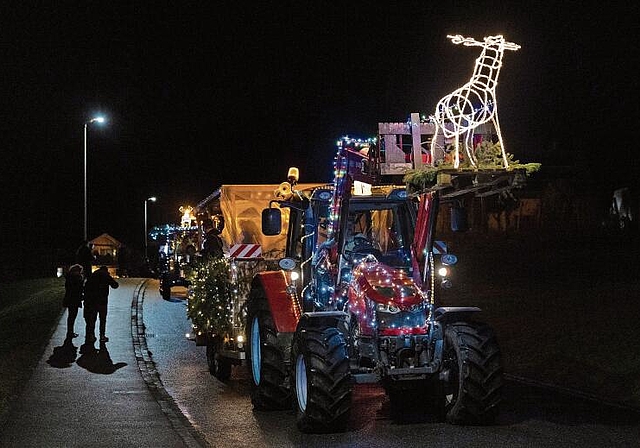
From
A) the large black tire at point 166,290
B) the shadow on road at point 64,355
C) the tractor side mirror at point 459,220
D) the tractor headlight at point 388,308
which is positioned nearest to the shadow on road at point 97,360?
the shadow on road at point 64,355

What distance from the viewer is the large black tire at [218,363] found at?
46.8ft

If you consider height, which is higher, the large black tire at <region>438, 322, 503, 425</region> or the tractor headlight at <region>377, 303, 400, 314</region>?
the tractor headlight at <region>377, 303, 400, 314</region>

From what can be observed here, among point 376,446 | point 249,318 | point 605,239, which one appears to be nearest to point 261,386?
point 249,318

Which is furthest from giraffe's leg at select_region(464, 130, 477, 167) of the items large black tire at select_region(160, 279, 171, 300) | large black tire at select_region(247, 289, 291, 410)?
large black tire at select_region(160, 279, 171, 300)

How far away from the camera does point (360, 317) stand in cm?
1017

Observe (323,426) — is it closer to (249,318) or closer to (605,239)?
(249,318)

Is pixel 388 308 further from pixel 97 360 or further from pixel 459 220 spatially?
pixel 97 360

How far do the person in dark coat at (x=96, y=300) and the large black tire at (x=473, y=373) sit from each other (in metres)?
9.72

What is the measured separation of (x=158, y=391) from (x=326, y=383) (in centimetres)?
400

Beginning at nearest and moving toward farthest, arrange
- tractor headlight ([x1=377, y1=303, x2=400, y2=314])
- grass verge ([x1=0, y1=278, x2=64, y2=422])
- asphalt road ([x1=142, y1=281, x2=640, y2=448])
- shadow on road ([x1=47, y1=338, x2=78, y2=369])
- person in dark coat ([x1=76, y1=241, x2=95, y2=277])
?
asphalt road ([x1=142, y1=281, x2=640, y2=448])
tractor headlight ([x1=377, y1=303, x2=400, y2=314])
grass verge ([x1=0, y1=278, x2=64, y2=422])
shadow on road ([x1=47, y1=338, x2=78, y2=369])
person in dark coat ([x1=76, y1=241, x2=95, y2=277])

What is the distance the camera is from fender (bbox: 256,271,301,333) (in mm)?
11297

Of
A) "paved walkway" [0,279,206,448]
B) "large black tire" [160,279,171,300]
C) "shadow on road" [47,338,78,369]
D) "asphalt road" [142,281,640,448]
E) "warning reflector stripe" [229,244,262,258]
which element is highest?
"warning reflector stripe" [229,244,262,258]

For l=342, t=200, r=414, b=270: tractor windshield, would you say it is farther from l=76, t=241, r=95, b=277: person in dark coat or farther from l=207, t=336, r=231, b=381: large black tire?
l=76, t=241, r=95, b=277: person in dark coat

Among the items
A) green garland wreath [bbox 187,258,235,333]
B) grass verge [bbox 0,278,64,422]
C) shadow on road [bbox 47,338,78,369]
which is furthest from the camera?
shadow on road [bbox 47,338,78,369]
